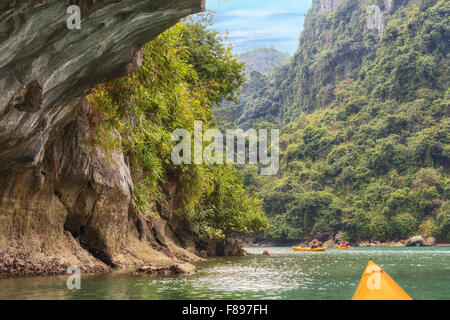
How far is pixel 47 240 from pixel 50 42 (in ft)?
21.1

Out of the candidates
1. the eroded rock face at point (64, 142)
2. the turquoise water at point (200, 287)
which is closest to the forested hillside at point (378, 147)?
the eroded rock face at point (64, 142)

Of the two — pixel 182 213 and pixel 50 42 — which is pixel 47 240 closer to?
pixel 50 42

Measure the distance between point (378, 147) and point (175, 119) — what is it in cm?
5826

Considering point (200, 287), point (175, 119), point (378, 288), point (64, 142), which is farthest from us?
point (175, 119)

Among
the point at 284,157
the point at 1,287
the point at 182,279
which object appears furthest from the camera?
the point at 284,157

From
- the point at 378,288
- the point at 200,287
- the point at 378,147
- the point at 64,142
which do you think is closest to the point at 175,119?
the point at 64,142

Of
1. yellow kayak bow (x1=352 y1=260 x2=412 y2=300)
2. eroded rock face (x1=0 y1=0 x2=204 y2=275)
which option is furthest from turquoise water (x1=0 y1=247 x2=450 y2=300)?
yellow kayak bow (x1=352 y1=260 x2=412 y2=300)

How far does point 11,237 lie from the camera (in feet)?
34.3

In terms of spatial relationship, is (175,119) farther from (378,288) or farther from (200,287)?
(378,288)

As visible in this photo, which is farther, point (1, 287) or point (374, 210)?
point (374, 210)

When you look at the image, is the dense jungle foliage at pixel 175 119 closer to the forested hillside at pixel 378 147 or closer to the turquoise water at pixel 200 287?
the turquoise water at pixel 200 287

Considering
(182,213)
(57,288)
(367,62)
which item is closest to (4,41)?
(57,288)

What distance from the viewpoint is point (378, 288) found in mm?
5844

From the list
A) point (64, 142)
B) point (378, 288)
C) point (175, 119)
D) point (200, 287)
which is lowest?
point (200, 287)
